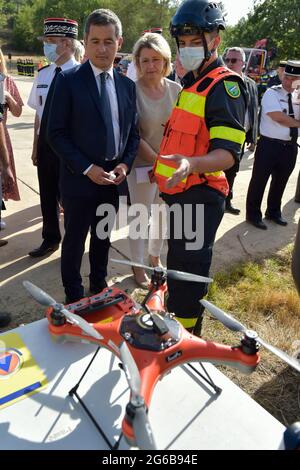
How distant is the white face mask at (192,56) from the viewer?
6.32ft

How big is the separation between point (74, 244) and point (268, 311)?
5.62ft

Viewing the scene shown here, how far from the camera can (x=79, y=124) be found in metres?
2.46

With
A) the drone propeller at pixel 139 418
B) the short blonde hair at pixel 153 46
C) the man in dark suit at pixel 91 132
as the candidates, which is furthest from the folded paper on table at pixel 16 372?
the short blonde hair at pixel 153 46

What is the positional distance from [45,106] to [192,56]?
1.43 meters

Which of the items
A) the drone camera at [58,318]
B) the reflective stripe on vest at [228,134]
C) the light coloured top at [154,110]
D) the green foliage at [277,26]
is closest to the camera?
the drone camera at [58,318]

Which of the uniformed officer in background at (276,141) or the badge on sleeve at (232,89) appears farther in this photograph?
the uniformed officer in background at (276,141)

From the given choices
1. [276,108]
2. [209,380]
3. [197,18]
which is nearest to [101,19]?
[197,18]

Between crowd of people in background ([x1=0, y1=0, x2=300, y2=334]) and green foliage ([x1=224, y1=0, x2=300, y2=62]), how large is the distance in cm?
2243

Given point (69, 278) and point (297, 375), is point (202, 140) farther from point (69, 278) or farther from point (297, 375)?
point (297, 375)

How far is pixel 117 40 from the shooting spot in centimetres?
248

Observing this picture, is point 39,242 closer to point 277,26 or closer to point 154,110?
point 154,110

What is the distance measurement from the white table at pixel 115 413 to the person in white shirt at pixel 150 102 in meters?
1.78

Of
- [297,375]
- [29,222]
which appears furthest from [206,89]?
[29,222]

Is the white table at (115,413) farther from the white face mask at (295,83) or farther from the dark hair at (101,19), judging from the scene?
the white face mask at (295,83)
